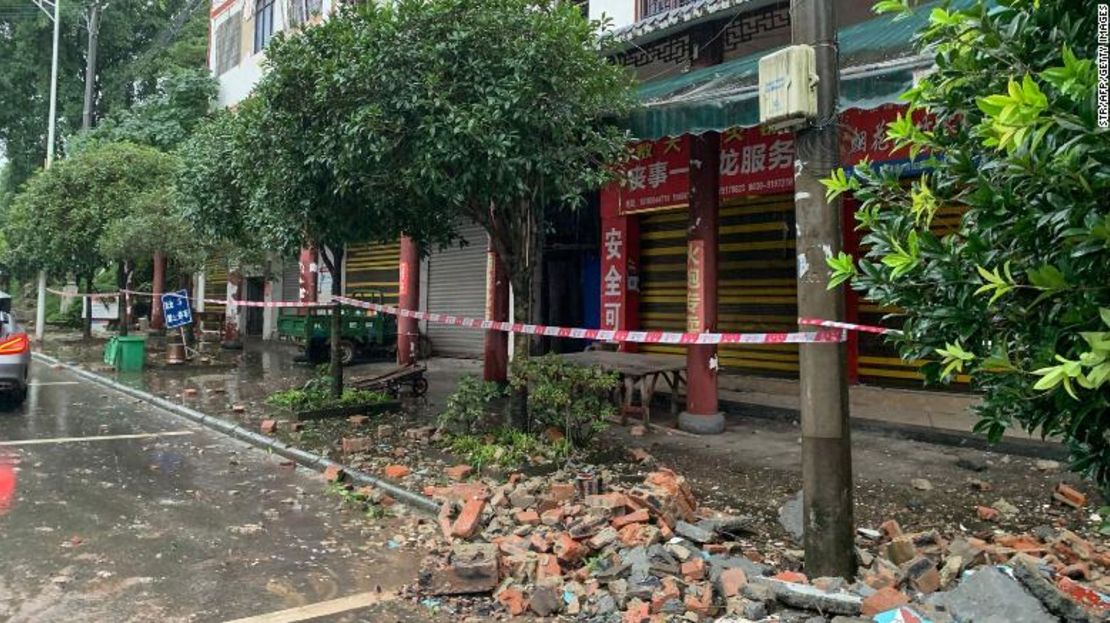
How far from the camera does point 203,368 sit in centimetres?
1571

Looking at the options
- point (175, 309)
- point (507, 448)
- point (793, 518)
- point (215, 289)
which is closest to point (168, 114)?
point (215, 289)

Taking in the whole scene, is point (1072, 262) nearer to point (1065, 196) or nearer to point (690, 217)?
point (1065, 196)

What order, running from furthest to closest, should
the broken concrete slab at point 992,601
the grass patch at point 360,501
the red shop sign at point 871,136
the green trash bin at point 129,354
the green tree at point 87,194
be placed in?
the green tree at point 87,194 → the green trash bin at point 129,354 → the red shop sign at point 871,136 → the grass patch at point 360,501 → the broken concrete slab at point 992,601

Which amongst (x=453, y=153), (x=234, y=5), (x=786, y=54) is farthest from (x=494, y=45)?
(x=234, y=5)

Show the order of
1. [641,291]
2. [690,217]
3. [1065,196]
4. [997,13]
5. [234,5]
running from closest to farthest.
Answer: [1065,196], [997,13], [690,217], [641,291], [234,5]

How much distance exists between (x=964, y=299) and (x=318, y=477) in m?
6.33

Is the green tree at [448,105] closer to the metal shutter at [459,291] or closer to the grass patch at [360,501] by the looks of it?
the grass patch at [360,501]

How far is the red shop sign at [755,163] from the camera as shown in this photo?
9523mm

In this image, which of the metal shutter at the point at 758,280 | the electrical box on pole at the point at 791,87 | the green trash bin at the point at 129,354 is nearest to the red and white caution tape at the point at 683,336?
the electrical box on pole at the point at 791,87

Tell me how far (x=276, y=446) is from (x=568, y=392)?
3500 millimetres

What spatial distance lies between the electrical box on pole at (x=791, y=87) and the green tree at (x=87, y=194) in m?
16.3

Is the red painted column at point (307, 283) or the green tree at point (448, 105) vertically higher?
the green tree at point (448, 105)

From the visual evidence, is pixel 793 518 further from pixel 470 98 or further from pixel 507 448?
pixel 470 98

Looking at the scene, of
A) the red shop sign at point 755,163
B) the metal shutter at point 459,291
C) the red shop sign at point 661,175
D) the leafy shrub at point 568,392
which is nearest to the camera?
the leafy shrub at point 568,392
